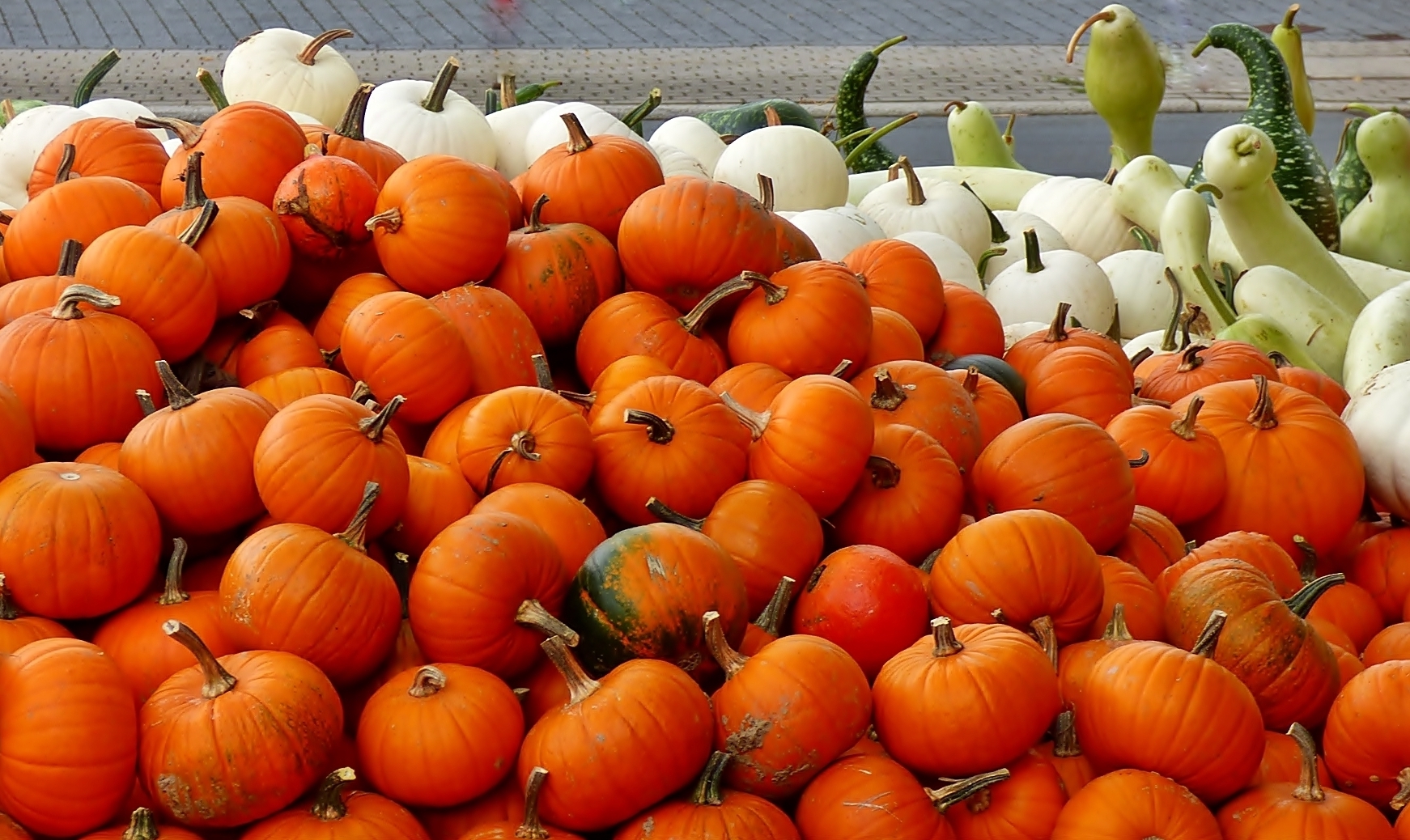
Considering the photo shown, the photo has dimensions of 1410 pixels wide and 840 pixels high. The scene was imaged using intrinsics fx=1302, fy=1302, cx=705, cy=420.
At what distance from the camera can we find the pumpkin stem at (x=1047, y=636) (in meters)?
1.98

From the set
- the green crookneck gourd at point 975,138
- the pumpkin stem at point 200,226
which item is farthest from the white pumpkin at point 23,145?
the green crookneck gourd at point 975,138

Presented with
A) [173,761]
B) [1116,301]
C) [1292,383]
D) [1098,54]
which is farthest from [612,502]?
[1098,54]

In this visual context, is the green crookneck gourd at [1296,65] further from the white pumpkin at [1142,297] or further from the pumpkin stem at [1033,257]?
the pumpkin stem at [1033,257]

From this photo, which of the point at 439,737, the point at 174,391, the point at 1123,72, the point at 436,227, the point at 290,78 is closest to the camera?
Result: the point at 439,737

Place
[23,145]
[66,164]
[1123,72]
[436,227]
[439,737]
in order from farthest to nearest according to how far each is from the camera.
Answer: [1123,72] < [23,145] < [66,164] < [436,227] < [439,737]

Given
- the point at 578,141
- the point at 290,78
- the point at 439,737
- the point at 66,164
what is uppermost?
the point at 578,141

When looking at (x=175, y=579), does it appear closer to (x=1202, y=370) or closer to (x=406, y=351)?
(x=406, y=351)

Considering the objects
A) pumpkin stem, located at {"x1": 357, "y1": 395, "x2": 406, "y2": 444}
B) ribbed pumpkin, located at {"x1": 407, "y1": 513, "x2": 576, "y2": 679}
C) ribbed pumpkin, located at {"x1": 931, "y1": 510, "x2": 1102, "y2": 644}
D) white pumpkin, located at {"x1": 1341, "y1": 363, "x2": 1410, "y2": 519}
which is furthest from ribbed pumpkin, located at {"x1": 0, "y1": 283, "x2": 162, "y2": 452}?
white pumpkin, located at {"x1": 1341, "y1": 363, "x2": 1410, "y2": 519}

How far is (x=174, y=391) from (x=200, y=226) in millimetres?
487

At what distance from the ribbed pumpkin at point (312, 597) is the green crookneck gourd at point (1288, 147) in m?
4.23

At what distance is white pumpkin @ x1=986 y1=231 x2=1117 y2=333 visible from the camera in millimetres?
4211

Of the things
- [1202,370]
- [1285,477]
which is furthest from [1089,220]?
[1285,477]

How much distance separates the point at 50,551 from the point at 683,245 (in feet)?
4.23

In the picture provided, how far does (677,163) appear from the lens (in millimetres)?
4227
